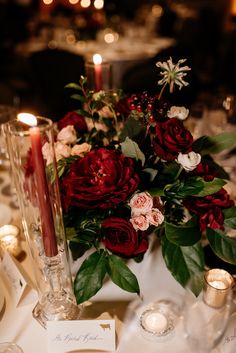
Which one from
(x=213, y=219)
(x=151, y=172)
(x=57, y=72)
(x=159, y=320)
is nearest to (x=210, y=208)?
(x=213, y=219)

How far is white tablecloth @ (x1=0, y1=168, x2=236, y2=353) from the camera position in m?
0.71

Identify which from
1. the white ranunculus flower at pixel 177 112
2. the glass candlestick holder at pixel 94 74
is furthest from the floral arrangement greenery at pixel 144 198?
the glass candlestick holder at pixel 94 74

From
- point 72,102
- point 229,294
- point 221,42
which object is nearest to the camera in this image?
point 229,294

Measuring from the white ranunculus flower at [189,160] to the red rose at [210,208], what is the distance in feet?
0.24

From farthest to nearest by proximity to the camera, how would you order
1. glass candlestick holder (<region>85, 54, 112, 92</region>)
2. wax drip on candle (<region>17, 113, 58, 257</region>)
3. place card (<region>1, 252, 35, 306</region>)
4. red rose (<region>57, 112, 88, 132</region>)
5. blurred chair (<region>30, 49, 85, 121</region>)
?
blurred chair (<region>30, 49, 85, 121</region>) < glass candlestick holder (<region>85, 54, 112, 92</region>) < red rose (<region>57, 112, 88, 132</region>) < place card (<region>1, 252, 35, 306</region>) < wax drip on candle (<region>17, 113, 58, 257</region>)

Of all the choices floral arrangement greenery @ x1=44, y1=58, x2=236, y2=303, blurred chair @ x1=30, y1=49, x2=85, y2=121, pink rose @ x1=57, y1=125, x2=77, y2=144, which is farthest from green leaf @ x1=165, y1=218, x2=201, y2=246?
blurred chair @ x1=30, y1=49, x2=85, y2=121

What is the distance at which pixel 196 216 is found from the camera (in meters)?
0.71

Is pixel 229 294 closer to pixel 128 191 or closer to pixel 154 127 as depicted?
pixel 128 191

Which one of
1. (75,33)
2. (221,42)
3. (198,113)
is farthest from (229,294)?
(221,42)

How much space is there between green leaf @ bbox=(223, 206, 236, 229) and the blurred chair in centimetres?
195

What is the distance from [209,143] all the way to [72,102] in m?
1.81

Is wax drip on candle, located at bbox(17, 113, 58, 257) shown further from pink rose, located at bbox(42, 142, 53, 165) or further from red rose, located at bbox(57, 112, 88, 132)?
red rose, located at bbox(57, 112, 88, 132)

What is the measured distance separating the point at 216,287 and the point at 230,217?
0.15 m

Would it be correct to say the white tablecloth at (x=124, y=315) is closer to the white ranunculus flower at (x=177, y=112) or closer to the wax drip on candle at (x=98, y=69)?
the white ranunculus flower at (x=177, y=112)
